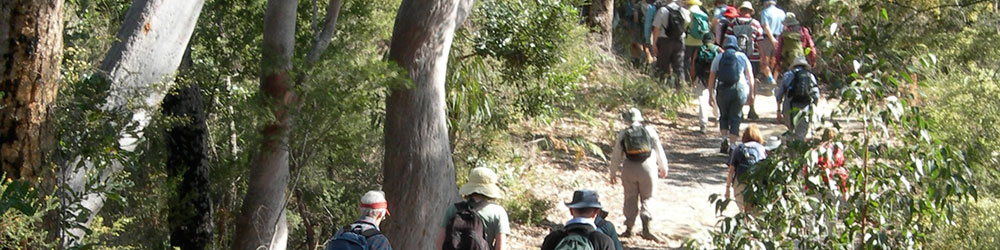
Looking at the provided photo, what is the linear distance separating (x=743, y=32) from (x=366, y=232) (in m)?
10.9

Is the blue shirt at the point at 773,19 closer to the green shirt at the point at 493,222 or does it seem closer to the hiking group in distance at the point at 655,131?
the hiking group in distance at the point at 655,131

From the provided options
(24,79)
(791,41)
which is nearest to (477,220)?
(24,79)

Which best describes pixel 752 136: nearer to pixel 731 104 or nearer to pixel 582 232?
pixel 731 104

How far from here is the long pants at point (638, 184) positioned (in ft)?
36.0

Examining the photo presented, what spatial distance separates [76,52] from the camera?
23.4ft

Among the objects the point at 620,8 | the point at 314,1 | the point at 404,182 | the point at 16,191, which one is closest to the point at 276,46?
the point at 314,1

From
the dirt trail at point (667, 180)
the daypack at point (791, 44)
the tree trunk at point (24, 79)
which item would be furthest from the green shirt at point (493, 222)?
the daypack at point (791, 44)

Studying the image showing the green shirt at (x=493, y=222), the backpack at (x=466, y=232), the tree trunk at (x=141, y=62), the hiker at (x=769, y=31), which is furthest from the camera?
the hiker at (x=769, y=31)

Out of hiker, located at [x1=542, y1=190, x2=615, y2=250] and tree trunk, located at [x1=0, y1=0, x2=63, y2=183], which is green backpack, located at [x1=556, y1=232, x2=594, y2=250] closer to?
hiker, located at [x1=542, y1=190, x2=615, y2=250]

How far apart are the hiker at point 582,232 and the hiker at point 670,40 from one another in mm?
10769

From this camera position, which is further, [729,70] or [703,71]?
[703,71]

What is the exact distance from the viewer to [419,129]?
10234mm

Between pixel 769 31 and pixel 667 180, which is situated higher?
pixel 769 31

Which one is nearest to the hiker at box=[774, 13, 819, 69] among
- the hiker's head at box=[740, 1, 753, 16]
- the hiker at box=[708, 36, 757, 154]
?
the hiker's head at box=[740, 1, 753, 16]
